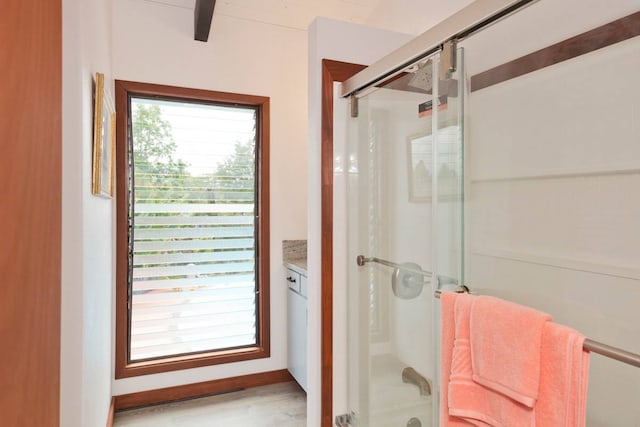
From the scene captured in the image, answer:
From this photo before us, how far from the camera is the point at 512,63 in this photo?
1.37 meters

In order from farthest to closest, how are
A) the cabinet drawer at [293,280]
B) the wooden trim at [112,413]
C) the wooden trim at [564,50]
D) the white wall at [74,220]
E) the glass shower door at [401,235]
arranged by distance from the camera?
1. the cabinet drawer at [293,280]
2. the wooden trim at [112,413]
3. the glass shower door at [401,235]
4. the white wall at [74,220]
5. the wooden trim at [564,50]

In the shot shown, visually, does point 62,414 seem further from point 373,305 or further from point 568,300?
point 568,300

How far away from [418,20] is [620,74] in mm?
1498

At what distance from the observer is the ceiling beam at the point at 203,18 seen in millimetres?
2406

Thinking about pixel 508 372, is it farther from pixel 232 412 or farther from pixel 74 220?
pixel 232 412

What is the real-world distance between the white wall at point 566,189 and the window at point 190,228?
1.89 m

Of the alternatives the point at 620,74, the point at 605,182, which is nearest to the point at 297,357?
the point at 605,182

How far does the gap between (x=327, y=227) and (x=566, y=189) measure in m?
1.03

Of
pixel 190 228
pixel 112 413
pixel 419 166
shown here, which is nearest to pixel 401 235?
pixel 419 166

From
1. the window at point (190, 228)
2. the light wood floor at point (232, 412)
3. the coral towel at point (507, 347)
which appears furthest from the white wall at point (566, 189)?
the window at point (190, 228)

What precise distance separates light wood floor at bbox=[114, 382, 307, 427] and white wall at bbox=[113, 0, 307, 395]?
6.2 inches

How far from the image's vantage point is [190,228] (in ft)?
9.21

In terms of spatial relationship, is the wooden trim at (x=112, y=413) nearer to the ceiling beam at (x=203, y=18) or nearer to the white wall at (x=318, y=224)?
the white wall at (x=318, y=224)
